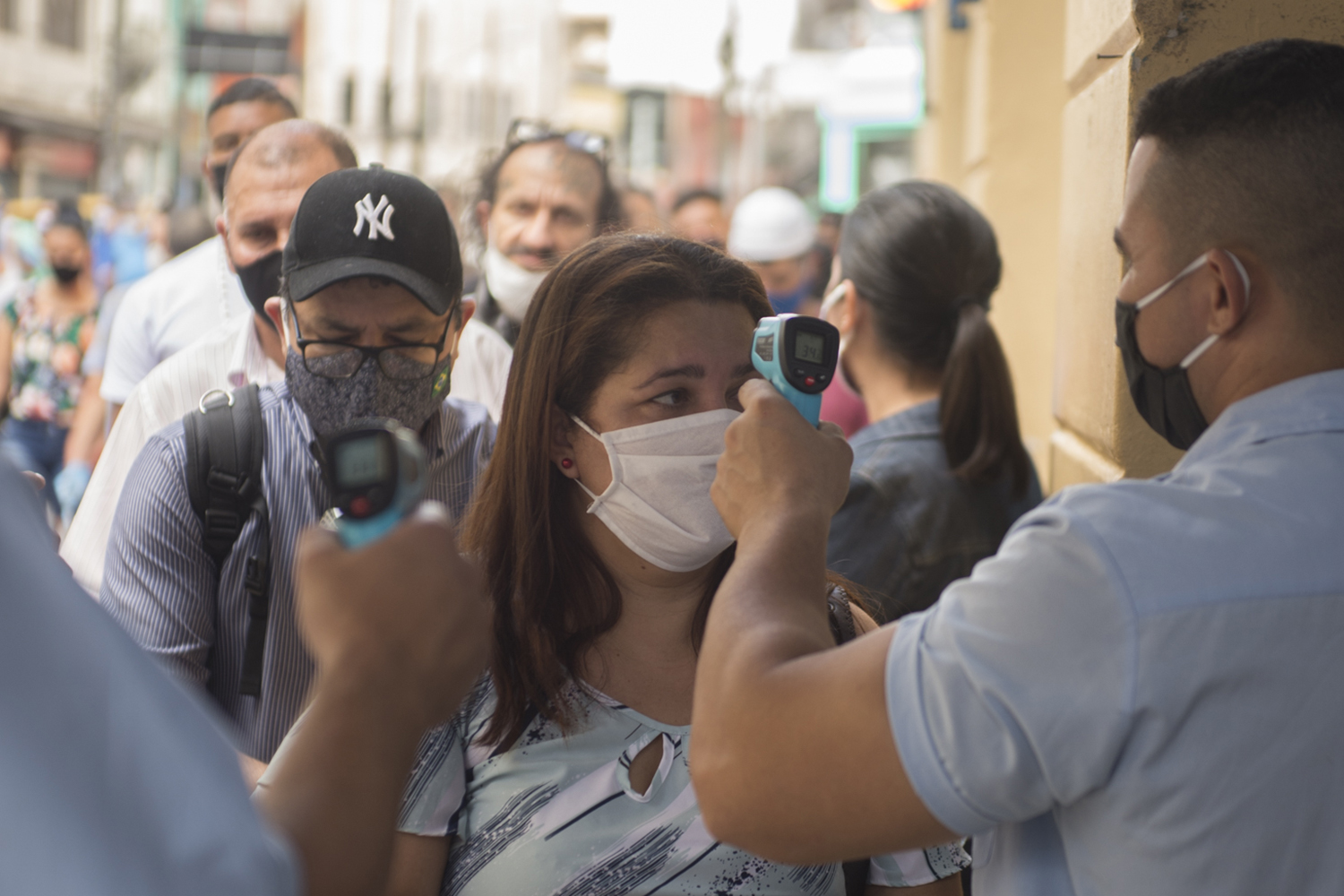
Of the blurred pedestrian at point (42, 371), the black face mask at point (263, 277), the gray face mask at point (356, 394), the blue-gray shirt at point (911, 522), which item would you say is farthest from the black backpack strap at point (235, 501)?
the blurred pedestrian at point (42, 371)

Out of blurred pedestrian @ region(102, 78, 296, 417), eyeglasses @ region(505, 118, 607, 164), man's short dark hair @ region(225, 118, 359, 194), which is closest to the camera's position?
man's short dark hair @ region(225, 118, 359, 194)

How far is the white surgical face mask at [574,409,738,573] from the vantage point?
2006 millimetres

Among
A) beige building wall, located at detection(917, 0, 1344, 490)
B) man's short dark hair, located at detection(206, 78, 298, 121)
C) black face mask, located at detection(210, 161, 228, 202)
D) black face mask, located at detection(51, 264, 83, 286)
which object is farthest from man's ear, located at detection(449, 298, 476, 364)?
black face mask, located at detection(51, 264, 83, 286)

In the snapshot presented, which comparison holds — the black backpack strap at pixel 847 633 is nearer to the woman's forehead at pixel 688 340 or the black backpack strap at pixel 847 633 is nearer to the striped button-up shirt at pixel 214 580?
the woman's forehead at pixel 688 340

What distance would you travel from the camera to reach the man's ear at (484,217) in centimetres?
458

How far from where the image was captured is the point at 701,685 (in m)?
1.40

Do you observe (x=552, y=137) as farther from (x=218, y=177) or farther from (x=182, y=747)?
(x=182, y=747)

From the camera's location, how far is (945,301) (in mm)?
3293

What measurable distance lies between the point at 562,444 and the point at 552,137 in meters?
2.62

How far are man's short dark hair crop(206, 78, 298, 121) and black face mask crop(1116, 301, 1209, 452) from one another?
3.49m

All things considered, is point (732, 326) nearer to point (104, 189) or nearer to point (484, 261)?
point (484, 261)

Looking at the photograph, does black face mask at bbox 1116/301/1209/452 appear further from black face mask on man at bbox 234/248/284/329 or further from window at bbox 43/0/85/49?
window at bbox 43/0/85/49

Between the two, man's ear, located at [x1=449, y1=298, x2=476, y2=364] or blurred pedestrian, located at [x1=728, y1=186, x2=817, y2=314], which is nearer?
man's ear, located at [x1=449, y1=298, x2=476, y2=364]

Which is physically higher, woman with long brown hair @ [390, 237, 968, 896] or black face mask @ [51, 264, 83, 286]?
black face mask @ [51, 264, 83, 286]
